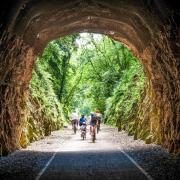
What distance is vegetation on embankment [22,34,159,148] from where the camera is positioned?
29.8 metres

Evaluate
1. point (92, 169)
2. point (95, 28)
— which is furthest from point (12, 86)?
point (92, 169)

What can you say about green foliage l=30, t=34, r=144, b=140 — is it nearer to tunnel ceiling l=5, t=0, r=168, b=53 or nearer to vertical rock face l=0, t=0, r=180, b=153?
tunnel ceiling l=5, t=0, r=168, b=53

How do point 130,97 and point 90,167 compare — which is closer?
point 90,167

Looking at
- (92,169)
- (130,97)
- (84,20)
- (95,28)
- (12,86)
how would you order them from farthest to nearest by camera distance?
(130,97)
(95,28)
(84,20)
(12,86)
(92,169)

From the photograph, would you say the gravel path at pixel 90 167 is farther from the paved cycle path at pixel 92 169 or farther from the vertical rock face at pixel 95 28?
the vertical rock face at pixel 95 28

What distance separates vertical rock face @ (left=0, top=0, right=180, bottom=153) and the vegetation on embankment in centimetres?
330

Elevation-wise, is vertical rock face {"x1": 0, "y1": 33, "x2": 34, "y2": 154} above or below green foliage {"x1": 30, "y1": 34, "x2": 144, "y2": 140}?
below

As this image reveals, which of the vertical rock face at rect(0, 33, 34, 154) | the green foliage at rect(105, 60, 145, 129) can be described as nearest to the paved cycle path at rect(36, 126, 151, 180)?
the vertical rock face at rect(0, 33, 34, 154)

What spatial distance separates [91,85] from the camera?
68.4 m

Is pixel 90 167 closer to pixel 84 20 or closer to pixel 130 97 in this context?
pixel 84 20

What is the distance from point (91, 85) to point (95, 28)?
42552 millimetres

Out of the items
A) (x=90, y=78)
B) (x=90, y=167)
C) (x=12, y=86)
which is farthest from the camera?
(x=90, y=78)

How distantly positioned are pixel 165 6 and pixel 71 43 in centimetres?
3746

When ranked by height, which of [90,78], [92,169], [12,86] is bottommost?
[92,169]
